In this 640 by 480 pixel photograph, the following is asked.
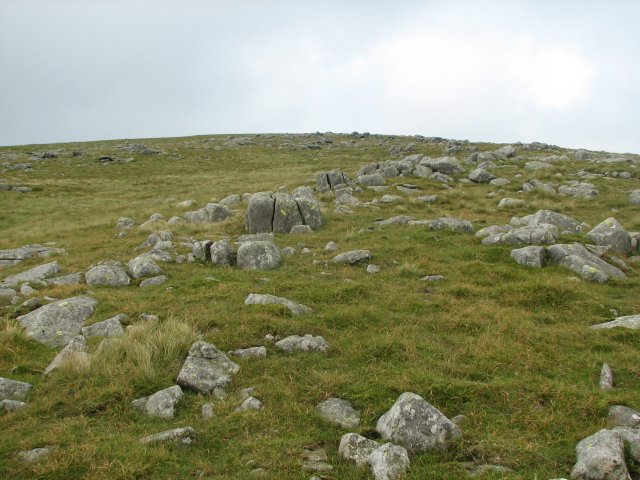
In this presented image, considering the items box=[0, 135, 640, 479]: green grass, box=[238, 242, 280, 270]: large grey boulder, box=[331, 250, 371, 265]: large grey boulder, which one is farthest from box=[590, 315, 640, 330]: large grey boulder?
box=[238, 242, 280, 270]: large grey boulder

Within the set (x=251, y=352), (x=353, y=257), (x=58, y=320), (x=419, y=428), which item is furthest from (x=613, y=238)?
(x=58, y=320)

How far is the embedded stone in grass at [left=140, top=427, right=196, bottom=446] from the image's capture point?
6.48 metres

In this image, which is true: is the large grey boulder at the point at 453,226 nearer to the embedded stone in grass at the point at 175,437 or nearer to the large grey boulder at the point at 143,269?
the large grey boulder at the point at 143,269

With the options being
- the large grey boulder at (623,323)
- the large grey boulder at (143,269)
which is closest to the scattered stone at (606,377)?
the large grey boulder at (623,323)

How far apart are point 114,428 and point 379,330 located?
5541 millimetres

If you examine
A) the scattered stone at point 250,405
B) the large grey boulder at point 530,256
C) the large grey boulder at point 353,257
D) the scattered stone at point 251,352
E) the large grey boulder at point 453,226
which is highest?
A: the large grey boulder at point 453,226

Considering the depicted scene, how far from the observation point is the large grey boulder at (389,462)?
5.68 meters

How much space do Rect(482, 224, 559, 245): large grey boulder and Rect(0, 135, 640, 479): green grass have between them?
0.86m

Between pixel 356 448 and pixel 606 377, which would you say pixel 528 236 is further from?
pixel 356 448

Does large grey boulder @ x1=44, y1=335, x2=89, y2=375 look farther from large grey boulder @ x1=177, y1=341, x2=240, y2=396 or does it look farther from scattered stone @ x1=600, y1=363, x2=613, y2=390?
scattered stone @ x1=600, y1=363, x2=613, y2=390

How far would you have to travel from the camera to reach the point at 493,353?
901 cm

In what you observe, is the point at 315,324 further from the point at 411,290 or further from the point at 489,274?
the point at 489,274

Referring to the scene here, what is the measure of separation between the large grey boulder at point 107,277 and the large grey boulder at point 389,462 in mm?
10588

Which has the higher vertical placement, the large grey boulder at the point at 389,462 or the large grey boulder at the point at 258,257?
the large grey boulder at the point at 258,257
